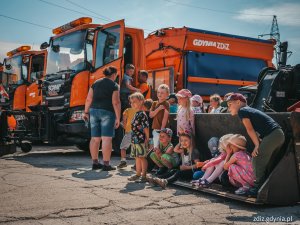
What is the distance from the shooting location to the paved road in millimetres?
3740

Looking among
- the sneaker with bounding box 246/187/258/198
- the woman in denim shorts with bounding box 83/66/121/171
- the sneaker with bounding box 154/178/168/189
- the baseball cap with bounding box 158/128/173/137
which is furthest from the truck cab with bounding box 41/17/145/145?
the sneaker with bounding box 246/187/258/198

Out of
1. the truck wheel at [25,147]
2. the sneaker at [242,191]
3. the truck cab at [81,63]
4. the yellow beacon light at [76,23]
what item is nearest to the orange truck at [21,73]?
the truck wheel at [25,147]

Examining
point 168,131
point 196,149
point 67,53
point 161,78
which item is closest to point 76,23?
point 67,53

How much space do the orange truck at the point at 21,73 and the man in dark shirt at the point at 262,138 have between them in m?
9.67

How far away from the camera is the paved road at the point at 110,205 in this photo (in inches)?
147

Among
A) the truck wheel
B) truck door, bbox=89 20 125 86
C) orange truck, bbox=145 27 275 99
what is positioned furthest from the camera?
the truck wheel

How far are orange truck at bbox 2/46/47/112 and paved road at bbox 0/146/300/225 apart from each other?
760cm

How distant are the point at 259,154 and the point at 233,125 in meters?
0.93

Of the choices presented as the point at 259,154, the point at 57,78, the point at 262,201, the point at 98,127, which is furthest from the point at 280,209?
the point at 57,78

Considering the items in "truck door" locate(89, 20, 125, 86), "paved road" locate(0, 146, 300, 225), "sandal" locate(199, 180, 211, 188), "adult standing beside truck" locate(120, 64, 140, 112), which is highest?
"truck door" locate(89, 20, 125, 86)

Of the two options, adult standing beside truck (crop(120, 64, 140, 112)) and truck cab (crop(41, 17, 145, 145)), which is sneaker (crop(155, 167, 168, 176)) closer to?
adult standing beside truck (crop(120, 64, 140, 112))

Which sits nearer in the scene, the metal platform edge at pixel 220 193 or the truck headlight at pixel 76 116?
the metal platform edge at pixel 220 193

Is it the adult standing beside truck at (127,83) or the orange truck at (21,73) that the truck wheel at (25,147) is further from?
the adult standing beside truck at (127,83)

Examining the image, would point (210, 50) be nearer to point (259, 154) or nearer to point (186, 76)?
point (186, 76)
